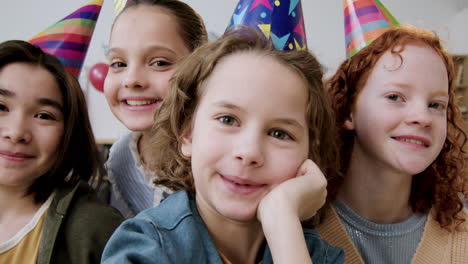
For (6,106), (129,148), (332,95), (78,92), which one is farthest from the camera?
(129,148)

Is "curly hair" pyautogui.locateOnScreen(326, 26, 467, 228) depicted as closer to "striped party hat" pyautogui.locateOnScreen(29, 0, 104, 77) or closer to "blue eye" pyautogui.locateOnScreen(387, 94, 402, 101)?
"blue eye" pyautogui.locateOnScreen(387, 94, 402, 101)

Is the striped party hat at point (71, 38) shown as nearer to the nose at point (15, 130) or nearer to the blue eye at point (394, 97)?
the nose at point (15, 130)

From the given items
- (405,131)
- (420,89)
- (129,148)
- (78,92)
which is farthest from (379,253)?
(78,92)

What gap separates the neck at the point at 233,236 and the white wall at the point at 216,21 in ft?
12.0

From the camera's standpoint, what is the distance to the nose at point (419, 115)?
111 cm

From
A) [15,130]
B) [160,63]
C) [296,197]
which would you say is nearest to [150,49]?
[160,63]

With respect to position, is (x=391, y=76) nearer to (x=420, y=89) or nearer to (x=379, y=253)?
(x=420, y=89)

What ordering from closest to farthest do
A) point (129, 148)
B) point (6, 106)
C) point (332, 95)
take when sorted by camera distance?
point (6, 106)
point (332, 95)
point (129, 148)

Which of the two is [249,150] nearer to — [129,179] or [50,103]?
[50,103]

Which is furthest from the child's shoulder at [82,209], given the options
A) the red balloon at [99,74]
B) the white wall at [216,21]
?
the white wall at [216,21]

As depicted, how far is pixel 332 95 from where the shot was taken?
1.34m

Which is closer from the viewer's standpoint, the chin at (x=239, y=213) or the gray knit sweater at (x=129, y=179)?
the chin at (x=239, y=213)

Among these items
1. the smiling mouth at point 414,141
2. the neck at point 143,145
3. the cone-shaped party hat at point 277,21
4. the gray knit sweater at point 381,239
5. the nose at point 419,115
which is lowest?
the gray knit sweater at point 381,239

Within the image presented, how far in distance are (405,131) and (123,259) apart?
Result: 0.82 meters
